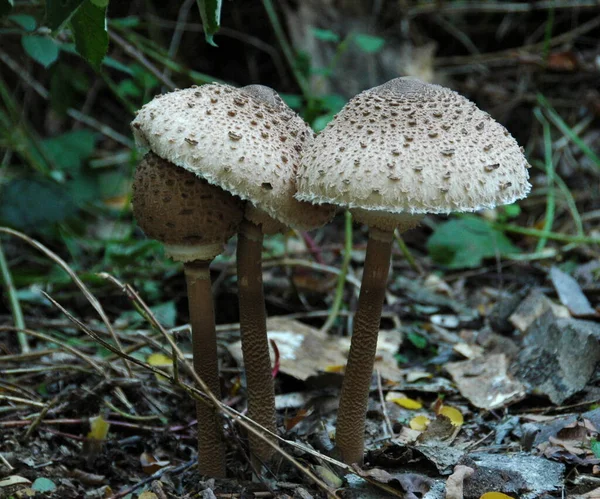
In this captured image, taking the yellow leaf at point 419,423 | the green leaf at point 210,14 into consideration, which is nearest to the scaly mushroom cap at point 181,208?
the green leaf at point 210,14

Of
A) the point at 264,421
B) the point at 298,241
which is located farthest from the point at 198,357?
the point at 298,241

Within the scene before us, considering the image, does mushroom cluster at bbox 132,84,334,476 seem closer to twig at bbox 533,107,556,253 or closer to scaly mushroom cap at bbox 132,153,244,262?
scaly mushroom cap at bbox 132,153,244,262

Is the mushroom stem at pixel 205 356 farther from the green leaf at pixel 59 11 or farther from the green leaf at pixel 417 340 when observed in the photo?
the green leaf at pixel 417 340

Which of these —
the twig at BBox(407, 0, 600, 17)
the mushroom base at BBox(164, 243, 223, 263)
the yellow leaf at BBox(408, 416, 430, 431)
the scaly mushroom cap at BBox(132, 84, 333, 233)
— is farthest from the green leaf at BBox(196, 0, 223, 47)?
the twig at BBox(407, 0, 600, 17)

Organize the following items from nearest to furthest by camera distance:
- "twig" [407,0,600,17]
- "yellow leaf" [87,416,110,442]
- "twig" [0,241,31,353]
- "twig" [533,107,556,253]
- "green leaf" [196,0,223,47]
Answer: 1. "green leaf" [196,0,223,47]
2. "yellow leaf" [87,416,110,442]
3. "twig" [0,241,31,353]
4. "twig" [533,107,556,253]
5. "twig" [407,0,600,17]

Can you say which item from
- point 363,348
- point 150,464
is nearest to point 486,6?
point 363,348

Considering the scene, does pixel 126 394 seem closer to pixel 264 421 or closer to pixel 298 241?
pixel 264 421
